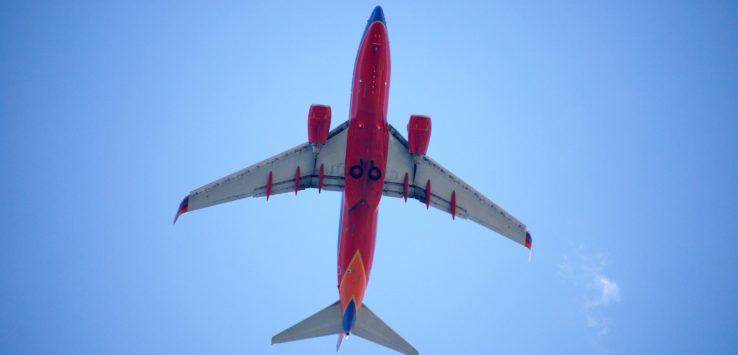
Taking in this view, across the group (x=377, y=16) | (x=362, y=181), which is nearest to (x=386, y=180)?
(x=362, y=181)

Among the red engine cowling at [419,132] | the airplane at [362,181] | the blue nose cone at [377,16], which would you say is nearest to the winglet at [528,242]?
the airplane at [362,181]

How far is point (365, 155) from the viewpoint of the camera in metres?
34.1

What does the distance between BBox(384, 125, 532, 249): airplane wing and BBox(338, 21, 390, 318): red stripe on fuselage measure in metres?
3.21

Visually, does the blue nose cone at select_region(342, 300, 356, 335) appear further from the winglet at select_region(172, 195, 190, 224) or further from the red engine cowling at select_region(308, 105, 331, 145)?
the winglet at select_region(172, 195, 190, 224)

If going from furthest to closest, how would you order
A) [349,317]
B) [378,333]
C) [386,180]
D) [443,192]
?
[443,192]
[386,180]
[378,333]
[349,317]

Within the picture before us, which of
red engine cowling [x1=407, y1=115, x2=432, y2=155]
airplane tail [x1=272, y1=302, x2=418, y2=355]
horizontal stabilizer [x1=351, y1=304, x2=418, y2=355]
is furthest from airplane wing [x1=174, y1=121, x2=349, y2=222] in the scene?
horizontal stabilizer [x1=351, y1=304, x2=418, y2=355]

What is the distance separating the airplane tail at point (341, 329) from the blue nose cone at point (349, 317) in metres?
1.17

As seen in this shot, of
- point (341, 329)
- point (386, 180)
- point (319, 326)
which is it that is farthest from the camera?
point (386, 180)

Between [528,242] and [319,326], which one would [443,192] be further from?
[319,326]

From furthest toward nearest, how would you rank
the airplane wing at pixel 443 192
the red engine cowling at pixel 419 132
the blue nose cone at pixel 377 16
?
the airplane wing at pixel 443 192 → the blue nose cone at pixel 377 16 → the red engine cowling at pixel 419 132

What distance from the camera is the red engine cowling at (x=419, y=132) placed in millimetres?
34156

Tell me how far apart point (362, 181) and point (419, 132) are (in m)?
4.38

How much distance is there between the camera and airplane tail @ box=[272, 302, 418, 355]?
116 feet

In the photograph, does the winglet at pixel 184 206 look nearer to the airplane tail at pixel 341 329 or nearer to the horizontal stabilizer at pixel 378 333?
the airplane tail at pixel 341 329
